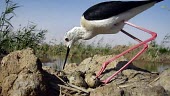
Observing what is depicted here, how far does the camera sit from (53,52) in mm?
17125

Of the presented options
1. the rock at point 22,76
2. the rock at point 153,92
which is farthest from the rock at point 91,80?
the rock at point 153,92

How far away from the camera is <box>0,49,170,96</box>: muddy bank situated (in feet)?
12.6

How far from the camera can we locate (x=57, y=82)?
4.54m

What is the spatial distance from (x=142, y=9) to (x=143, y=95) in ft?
6.98

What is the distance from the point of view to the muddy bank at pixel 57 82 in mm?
3848

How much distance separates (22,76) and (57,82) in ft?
2.00

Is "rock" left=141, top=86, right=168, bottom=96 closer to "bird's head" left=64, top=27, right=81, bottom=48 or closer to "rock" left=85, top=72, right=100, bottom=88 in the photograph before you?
"rock" left=85, top=72, right=100, bottom=88

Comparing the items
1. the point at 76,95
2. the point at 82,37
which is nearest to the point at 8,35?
the point at 82,37

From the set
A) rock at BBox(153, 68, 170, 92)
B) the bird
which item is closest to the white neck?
the bird

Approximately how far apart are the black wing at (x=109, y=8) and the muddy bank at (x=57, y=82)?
3.47 feet

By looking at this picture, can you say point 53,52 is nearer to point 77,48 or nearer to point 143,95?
point 77,48

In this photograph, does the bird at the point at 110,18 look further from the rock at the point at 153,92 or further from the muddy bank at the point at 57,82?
the rock at the point at 153,92

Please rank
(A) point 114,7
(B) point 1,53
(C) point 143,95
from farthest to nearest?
(B) point 1,53, (A) point 114,7, (C) point 143,95

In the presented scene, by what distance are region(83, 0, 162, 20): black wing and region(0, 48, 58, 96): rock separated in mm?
1440
